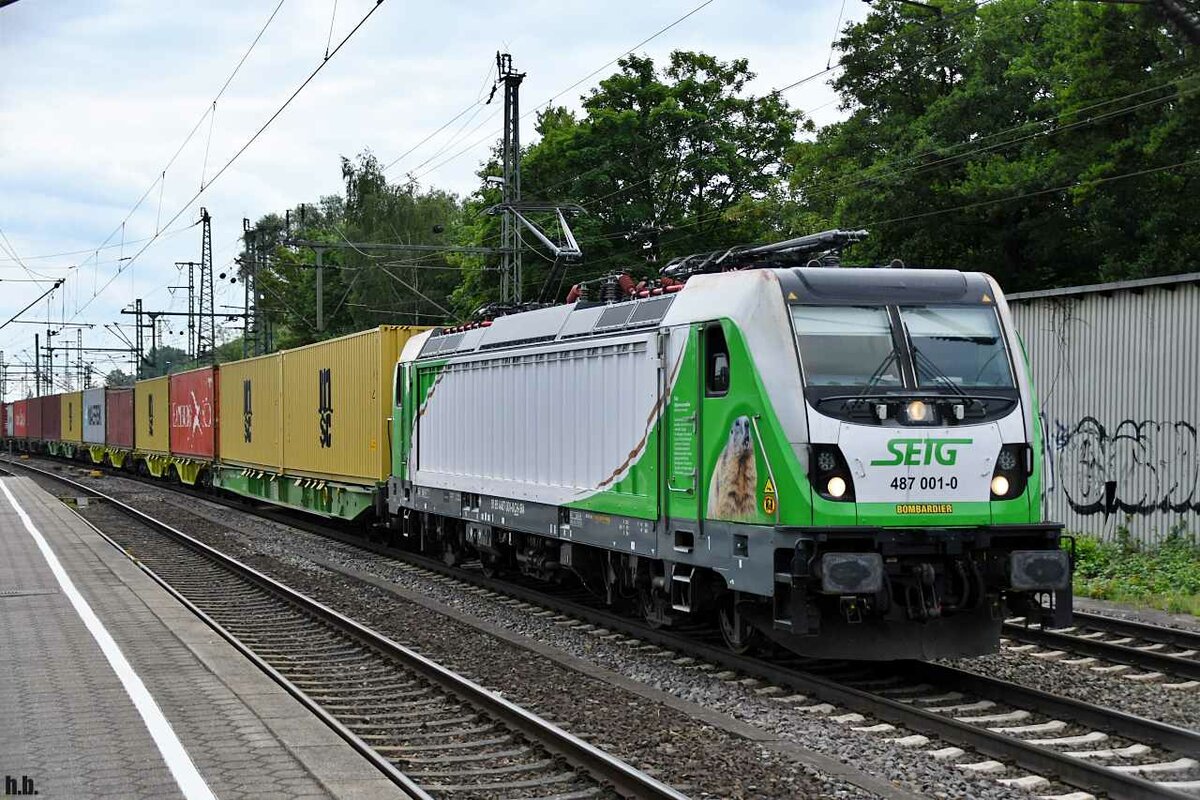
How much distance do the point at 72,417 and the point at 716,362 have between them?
190ft

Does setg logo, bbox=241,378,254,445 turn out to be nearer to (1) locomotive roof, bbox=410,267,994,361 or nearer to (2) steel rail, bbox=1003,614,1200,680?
(1) locomotive roof, bbox=410,267,994,361

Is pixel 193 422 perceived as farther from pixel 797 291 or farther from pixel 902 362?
pixel 902 362

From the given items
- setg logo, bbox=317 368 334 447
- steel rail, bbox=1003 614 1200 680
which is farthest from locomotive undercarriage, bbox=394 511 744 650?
setg logo, bbox=317 368 334 447

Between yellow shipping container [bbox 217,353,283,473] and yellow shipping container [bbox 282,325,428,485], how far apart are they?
701mm

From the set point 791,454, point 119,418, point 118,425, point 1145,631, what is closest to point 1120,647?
point 1145,631

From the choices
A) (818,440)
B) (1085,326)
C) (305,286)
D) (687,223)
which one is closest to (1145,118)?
(1085,326)

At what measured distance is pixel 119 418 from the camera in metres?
51.1

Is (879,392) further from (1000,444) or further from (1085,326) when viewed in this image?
(1085,326)

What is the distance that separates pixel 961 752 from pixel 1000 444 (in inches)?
109

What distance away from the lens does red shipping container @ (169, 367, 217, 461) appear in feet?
117

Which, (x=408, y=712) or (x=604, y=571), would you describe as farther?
(x=604, y=571)

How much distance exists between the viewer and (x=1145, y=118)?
29.6 meters

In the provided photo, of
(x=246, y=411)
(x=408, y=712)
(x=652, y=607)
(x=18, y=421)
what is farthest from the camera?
(x=18, y=421)

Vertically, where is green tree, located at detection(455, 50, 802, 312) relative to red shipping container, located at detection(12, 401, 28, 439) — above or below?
above
